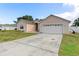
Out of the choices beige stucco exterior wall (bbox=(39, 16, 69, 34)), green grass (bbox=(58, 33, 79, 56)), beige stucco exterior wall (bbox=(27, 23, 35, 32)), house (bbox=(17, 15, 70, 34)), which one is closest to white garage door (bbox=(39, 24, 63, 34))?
house (bbox=(17, 15, 70, 34))

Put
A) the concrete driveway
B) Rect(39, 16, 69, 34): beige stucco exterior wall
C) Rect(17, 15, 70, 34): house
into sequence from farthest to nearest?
Rect(39, 16, 69, 34): beige stucco exterior wall
Rect(17, 15, 70, 34): house
the concrete driveway

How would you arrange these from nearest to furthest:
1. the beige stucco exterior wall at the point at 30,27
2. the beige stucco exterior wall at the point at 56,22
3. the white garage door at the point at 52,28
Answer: the white garage door at the point at 52,28 → the beige stucco exterior wall at the point at 56,22 → the beige stucco exterior wall at the point at 30,27

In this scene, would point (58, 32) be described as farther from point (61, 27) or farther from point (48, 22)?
point (48, 22)

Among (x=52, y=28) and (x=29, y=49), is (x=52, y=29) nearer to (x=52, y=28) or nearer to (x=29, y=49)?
(x=52, y=28)

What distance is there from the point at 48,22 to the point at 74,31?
4144mm

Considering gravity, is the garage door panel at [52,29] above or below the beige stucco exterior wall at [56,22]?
below

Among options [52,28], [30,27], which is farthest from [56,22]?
[30,27]

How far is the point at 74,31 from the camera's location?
771 inches

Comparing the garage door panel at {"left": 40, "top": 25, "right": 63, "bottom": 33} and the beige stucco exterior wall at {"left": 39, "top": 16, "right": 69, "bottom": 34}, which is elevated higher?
the beige stucco exterior wall at {"left": 39, "top": 16, "right": 69, "bottom": 34}

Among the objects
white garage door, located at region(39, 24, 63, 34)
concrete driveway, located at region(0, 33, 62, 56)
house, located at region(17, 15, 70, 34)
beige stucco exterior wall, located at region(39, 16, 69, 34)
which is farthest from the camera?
beige stucco exterior wall, located at region(39, 16, 69, 34)

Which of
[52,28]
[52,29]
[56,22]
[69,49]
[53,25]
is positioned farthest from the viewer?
[56,22]

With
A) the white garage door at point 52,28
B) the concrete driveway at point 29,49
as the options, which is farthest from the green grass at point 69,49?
the white garage door at point 52,28

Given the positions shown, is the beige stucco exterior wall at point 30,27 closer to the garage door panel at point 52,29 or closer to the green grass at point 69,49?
the garage door panel at point 52,29

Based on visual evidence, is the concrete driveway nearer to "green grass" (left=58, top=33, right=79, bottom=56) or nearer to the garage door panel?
"green grass" (left=58, top=33, right=79, bottom=56)
